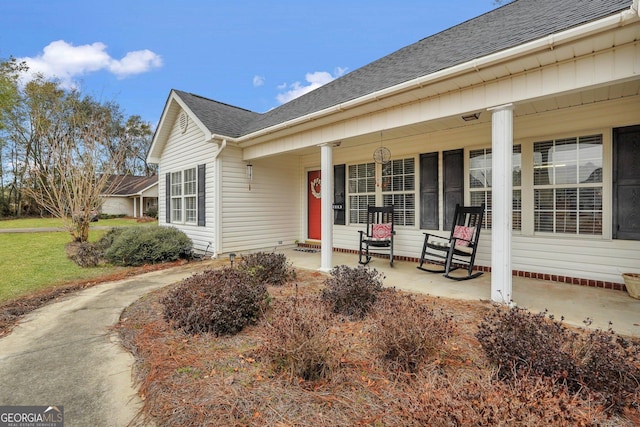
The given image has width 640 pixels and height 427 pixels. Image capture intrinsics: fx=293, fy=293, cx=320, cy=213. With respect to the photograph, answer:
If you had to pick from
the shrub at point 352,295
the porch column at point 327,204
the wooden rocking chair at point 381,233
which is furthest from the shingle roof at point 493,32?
the shrub at point 352,295

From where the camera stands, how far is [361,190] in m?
7.01

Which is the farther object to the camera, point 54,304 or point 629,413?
point 54,304

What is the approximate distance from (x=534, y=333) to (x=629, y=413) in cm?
54

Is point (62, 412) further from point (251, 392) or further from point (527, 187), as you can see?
point (527, 187)

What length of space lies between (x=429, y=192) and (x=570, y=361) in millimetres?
4262

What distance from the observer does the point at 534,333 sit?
6.61ft

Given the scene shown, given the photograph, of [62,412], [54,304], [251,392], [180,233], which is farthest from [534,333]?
[180,233]

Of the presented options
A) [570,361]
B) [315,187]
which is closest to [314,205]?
[315,187]

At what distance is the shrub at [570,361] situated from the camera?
66.5 inches

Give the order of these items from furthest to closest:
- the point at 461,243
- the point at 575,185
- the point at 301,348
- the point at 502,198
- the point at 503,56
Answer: the point at 461,243 → the point at 575,185 → the point at 502,198 → the point at 503,56 → the point at 301,348

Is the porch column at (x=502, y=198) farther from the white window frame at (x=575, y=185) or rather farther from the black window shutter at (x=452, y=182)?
the black window shutter at (x=452, y=182)

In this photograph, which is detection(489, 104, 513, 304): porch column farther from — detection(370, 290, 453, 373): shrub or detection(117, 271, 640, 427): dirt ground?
detection(370, 290, 453, 373): shrub

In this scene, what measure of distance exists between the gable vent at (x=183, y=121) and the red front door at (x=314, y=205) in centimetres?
356

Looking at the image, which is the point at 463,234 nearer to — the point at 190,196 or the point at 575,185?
the point at 575,185
